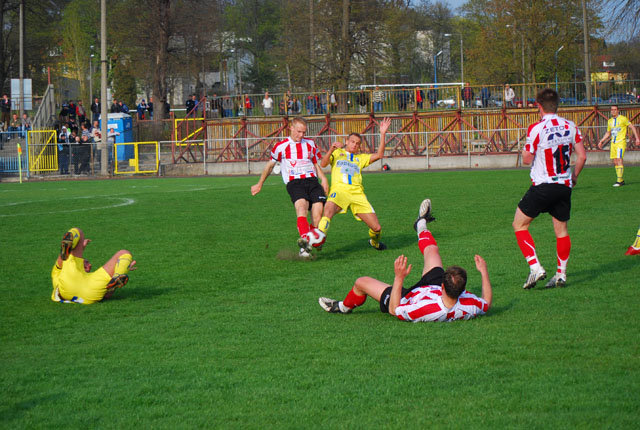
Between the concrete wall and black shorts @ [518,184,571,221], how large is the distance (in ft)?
81.0

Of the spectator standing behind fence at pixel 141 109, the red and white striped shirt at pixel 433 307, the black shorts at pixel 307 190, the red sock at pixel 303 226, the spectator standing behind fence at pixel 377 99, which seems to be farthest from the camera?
the spectator standing behind fence at pixel 141 109

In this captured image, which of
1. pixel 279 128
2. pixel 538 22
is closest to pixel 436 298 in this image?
pixel 279 128

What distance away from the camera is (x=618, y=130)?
21156 mm

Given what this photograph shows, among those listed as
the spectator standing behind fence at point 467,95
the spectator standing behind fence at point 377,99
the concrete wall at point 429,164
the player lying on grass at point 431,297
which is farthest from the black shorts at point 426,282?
the spectator standing behind fence at point 377,99

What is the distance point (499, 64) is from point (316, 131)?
2848 cm

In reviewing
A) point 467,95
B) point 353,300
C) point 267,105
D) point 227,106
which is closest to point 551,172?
point 353,300

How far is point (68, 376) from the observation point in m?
5.69

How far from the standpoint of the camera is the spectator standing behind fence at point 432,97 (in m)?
40.5

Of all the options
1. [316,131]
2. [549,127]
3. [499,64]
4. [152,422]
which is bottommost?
[152,422]

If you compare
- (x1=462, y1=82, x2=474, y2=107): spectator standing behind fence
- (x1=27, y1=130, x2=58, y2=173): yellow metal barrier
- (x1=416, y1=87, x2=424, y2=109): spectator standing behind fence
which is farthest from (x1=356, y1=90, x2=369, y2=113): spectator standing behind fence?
(x1=27, y1=130, x2=58, y2=173): yellow metal barrier

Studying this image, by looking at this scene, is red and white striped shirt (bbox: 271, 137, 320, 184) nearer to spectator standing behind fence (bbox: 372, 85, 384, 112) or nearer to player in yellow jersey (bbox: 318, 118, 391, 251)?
player in yellow jersey (bbox: 318, 118, 391, 251)

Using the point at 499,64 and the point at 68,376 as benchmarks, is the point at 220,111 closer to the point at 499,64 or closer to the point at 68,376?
the point at 499,64

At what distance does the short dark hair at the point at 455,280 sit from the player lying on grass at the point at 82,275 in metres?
3.44

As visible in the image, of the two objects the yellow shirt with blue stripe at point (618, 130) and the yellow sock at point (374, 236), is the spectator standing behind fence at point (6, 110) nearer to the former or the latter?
the yellow shirt with blue stripe at point (618, 130)
